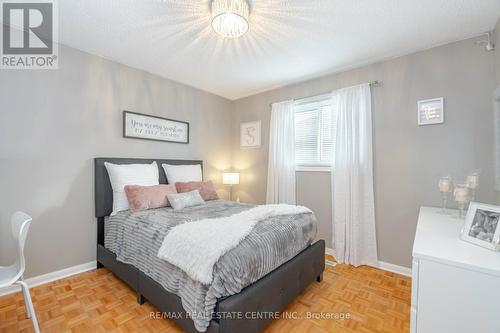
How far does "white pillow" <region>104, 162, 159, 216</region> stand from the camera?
2473mm

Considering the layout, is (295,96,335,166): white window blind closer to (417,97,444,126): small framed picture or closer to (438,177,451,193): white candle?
(417,97,444,126): small framed picture

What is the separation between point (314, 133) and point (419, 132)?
126 centimetres

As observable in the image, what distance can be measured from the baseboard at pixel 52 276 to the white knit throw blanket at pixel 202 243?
1.62 metres

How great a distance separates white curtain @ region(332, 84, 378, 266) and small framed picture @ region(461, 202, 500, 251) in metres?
1.44

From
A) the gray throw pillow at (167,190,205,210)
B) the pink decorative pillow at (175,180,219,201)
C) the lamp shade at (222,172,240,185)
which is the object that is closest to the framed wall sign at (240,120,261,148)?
the lamp shade at (222,172,240,185)

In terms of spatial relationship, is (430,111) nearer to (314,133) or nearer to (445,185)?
(445,185)

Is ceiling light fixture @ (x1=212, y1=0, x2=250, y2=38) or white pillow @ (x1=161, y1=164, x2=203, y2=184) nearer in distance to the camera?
ceiling light fixture @ (x1=212, y1=0, x2=250, y2=38)

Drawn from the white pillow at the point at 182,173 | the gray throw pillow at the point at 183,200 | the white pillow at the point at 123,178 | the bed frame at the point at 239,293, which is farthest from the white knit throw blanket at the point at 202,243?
the white pillow at the point at 182,173

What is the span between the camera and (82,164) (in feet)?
8.27

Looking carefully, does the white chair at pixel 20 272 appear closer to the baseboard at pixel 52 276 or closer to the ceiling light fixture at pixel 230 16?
the baseboard at pixel 52 276

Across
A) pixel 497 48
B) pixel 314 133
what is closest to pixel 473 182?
pixel 497 48

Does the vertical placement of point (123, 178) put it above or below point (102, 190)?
above

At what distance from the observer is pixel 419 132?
7.99 feet

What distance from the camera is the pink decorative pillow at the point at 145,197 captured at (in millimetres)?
2377
